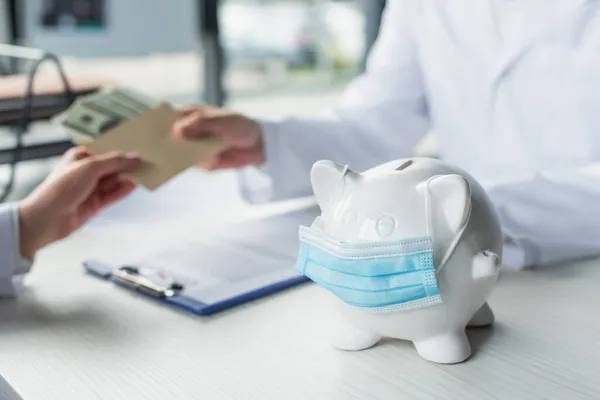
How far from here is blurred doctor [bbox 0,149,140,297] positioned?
0.75m

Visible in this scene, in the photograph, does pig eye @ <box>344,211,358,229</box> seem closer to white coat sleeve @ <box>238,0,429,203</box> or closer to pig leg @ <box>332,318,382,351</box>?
pig leg @ <box>332,318,382,351</box>

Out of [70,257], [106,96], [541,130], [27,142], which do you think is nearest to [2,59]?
[27,142]

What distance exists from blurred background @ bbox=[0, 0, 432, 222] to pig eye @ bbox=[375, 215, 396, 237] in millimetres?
739

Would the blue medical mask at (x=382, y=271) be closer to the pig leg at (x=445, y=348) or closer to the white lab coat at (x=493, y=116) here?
the pig leg at (x=445, y=348)

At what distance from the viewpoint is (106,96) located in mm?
918

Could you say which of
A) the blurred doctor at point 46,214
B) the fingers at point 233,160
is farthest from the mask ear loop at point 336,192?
the fingers at point 233,160

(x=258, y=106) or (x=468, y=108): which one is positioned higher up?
(x=468, y=108)

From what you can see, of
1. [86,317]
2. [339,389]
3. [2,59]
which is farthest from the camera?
[2,59]

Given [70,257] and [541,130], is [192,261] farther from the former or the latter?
[541,130]

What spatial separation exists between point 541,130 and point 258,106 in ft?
3.97

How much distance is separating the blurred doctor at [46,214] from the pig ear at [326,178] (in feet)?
1.00

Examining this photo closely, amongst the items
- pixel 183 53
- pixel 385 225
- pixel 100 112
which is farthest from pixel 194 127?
pixel 183 53

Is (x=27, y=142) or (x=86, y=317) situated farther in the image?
(x=27, y=142)

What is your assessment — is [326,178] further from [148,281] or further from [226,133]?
[226,133]
